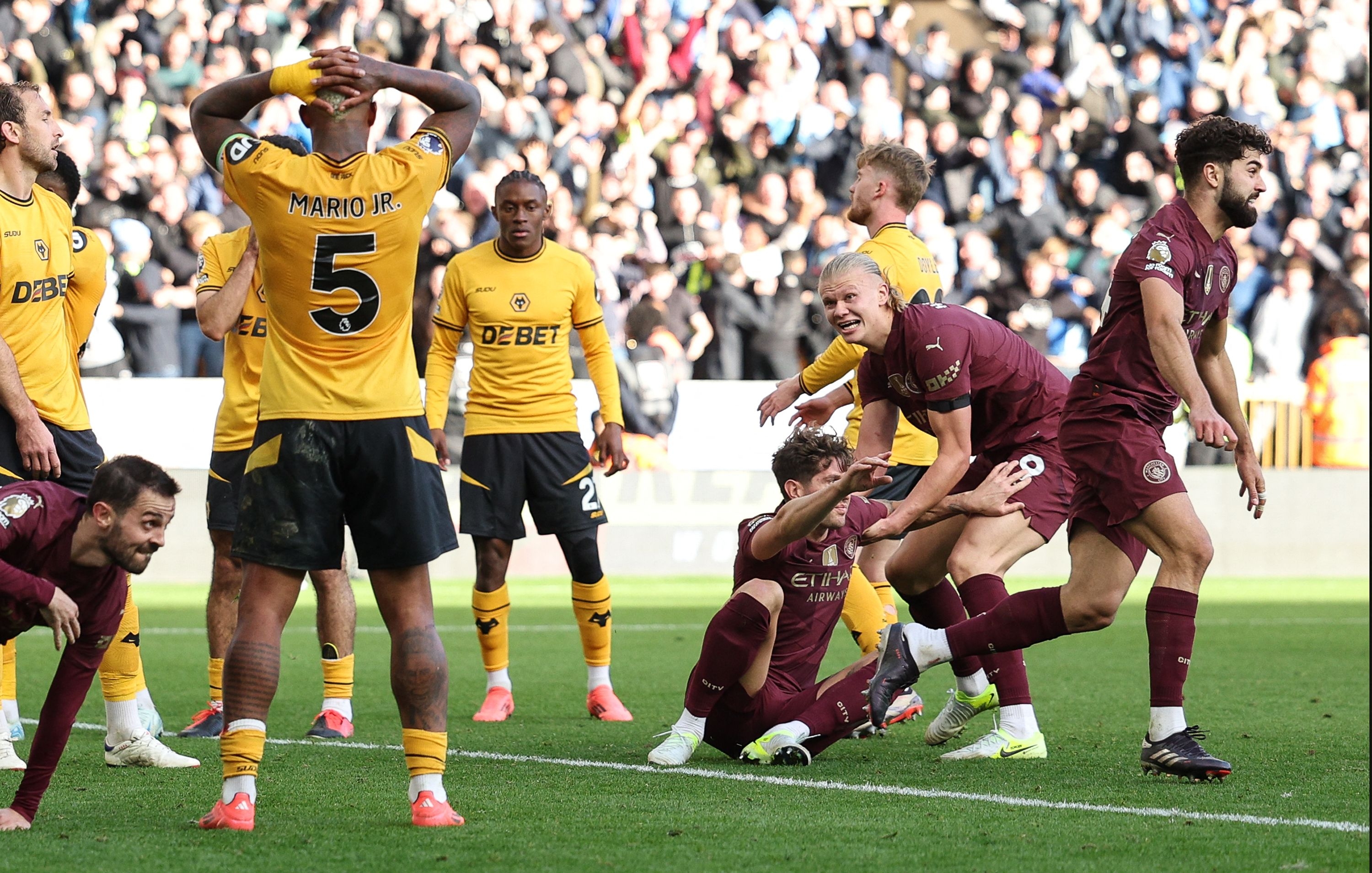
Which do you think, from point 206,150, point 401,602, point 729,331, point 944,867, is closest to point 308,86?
point 206,150

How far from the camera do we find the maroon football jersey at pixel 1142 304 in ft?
18.7

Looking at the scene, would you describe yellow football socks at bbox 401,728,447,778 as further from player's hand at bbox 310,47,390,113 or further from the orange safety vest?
the orange safety vest

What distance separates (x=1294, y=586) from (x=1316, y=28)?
845 cm

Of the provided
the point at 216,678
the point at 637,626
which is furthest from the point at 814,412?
the point at 637,626

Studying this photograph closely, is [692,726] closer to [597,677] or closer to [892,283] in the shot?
[597,677]

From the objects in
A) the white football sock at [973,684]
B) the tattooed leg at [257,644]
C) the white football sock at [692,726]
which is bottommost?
the white football sock at [692,726]

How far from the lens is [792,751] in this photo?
6.05m

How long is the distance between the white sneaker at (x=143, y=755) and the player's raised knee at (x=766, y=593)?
6.44 ft

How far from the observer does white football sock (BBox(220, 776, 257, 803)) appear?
15.3ft

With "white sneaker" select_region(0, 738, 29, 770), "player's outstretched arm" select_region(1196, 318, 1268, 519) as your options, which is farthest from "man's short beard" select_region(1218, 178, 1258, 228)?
"white sneaker" select_region(0, 738, 29, 770)

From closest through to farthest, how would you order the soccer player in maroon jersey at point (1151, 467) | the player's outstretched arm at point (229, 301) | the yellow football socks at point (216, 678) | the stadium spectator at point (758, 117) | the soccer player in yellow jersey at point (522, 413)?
the soccer player in maroon jersey at point (1151, 467) → the player's outstretched arm at point (229, 301) → the yellow football socks at point (216, 678) → the soccer player in yellow jersey at point (522, 413) → the stadium spectator at point (758, 117)

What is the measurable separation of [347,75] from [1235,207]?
2.93 meters

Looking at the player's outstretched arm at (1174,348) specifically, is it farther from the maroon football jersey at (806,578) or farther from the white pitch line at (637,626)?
the white pitch line at (637,626)

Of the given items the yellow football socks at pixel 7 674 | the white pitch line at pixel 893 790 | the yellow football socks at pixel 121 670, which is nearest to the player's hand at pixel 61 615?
the yellow football socks at pixel 121 670
